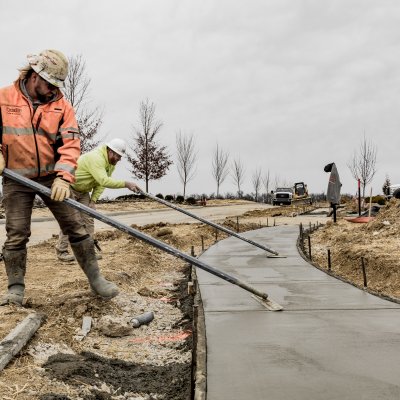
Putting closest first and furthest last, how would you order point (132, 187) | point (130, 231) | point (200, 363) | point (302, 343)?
point (200, 363) < point (302, 343) < point (130, 231) < point (132, 187)

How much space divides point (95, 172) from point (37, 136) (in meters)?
2.07

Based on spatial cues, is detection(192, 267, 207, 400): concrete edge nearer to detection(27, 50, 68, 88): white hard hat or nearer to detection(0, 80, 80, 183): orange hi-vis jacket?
detection(0, 80, 80, 183): orange hi-vis jacket

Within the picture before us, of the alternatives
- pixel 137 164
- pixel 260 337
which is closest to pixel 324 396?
pixel 260 337

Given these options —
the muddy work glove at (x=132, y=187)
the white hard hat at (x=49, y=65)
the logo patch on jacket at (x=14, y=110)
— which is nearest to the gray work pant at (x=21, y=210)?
the logo patch on jacket at (x=14, y=110)

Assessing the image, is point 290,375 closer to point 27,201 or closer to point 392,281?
point 27,201

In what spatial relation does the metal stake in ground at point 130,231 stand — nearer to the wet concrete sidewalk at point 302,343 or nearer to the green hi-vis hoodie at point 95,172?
the wet concrete sidewalk at point 302,343

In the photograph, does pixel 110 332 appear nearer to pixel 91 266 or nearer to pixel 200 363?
pixel 91 266

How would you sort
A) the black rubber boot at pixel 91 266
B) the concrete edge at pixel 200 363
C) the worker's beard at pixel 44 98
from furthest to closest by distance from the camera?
the black rubber boot at pixel 91 266 < the worker's beard at pixel 44 98 < the concrete edge at pixel 200 363

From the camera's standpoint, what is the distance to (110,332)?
3.95m

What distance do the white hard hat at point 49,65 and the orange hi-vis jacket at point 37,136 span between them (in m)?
0.20

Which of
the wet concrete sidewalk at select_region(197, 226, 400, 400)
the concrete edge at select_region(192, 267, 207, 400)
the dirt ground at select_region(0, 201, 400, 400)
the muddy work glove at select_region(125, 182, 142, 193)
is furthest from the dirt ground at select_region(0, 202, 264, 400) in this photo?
the muddy work glove at select_region(125, 182, 142, 193)

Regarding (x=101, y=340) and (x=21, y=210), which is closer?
(x=101, y=340)

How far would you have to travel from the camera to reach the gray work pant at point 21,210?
4020 mm

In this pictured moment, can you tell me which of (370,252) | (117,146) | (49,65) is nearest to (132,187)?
(117,146)
